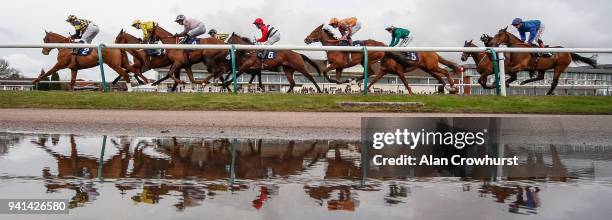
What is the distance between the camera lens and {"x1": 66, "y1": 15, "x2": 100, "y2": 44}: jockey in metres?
16.4

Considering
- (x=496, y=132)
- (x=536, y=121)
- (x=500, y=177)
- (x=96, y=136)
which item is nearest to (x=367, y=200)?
(x=500, y=177)

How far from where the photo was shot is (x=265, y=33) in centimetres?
1758

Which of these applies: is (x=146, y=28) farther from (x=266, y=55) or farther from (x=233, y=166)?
(x=233, y=166)

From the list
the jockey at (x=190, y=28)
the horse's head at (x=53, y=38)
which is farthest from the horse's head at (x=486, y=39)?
the horse's head at (x=53, y=38)

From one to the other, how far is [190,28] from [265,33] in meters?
2.03

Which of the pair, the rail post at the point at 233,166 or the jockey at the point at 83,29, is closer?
the rail post at the point at 233,166

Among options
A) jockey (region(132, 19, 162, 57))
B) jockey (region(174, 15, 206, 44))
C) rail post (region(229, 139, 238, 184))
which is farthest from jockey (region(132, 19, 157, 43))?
rail post (region(229, 139, 238, 184))

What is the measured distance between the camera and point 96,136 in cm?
802

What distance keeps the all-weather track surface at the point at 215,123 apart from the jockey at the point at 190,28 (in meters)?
6.16

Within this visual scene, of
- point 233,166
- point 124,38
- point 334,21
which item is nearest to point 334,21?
point 334,21

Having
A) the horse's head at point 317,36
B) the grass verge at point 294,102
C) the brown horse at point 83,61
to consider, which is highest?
the horse's head at point 317,36

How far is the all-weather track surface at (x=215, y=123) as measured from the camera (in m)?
8.70

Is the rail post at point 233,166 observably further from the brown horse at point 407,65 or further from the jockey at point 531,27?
the jockey at point 531,27

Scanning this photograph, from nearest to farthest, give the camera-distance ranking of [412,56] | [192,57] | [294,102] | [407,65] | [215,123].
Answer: [215,123], [294,102], [192,57], [412,56], [407,65]
